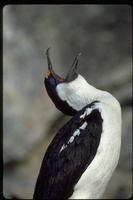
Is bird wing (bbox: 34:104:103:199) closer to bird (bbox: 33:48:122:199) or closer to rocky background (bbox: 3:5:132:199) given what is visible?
bird (bbox: 33:48:122:199)

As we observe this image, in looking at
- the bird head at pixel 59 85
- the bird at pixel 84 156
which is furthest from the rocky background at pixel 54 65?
the bird at pixel 84 156

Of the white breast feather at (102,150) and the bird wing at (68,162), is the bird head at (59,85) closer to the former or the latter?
the white breast feather at (102,150)

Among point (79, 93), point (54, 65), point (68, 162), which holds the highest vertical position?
point (79, 93)

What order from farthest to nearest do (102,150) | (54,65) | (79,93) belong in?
(54,65), (79,93), (102,150)

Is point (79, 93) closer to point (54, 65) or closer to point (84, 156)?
point (84, 156)

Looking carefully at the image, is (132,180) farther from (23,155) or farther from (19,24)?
(19,24)

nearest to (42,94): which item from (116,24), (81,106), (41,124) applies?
(41,124)

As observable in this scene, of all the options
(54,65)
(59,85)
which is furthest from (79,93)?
(54,65)
